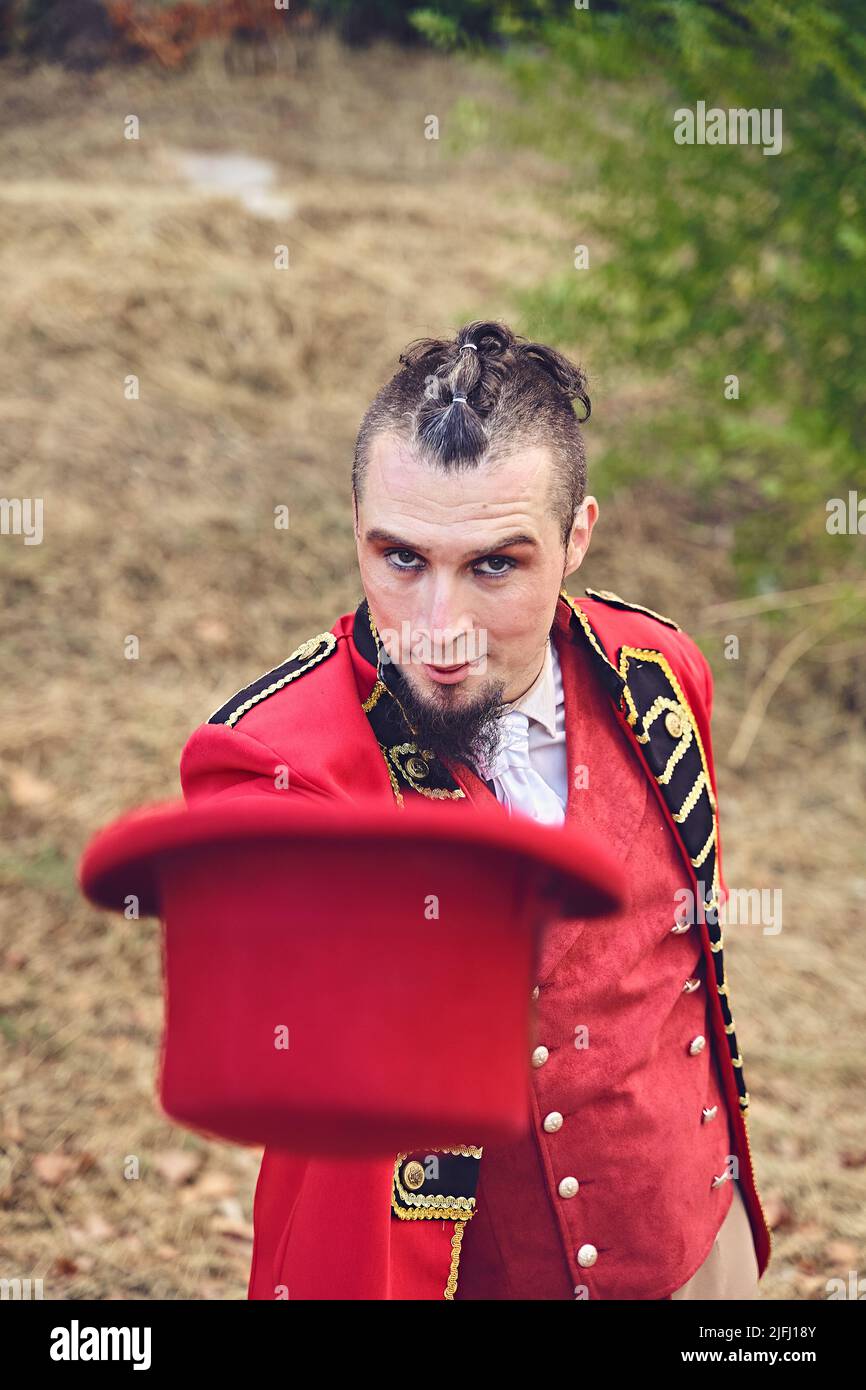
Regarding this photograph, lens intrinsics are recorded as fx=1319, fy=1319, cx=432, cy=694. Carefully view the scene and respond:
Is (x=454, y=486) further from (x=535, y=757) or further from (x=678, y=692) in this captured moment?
(x=678, y=692)

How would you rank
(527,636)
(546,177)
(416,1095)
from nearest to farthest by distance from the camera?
(416,1095), (527,636), (546,177)

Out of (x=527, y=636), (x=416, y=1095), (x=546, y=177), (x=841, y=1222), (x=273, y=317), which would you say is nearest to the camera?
(x=416, y=1095)

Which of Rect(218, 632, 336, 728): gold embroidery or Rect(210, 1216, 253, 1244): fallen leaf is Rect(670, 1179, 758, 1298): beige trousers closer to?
Rect(218, 632, 336, 728): gold embroidery

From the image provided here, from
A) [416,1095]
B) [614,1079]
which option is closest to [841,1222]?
[614,1079]

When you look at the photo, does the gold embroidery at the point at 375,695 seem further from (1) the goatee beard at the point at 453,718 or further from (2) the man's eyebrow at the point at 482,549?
(2) the man's eyebrow at the point at 482,549

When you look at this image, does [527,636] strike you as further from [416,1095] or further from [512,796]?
[416,1095]

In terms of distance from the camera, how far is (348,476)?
649cm

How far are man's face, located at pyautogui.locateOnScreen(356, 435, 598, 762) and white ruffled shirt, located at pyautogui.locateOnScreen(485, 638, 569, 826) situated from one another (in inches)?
5.7

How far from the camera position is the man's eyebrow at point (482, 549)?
5.58ft

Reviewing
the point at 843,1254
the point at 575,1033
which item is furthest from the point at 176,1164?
the point at 575,1033

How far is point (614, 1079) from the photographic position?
1.96 m

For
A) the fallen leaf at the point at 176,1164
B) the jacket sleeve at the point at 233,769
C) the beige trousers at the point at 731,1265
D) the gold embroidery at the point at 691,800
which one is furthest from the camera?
the fallen leaf at the point at 176,1164

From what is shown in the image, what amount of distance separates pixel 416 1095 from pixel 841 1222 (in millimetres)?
2979

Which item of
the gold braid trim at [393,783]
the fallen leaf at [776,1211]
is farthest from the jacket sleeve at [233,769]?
the fallen leaf at [776,1211]
